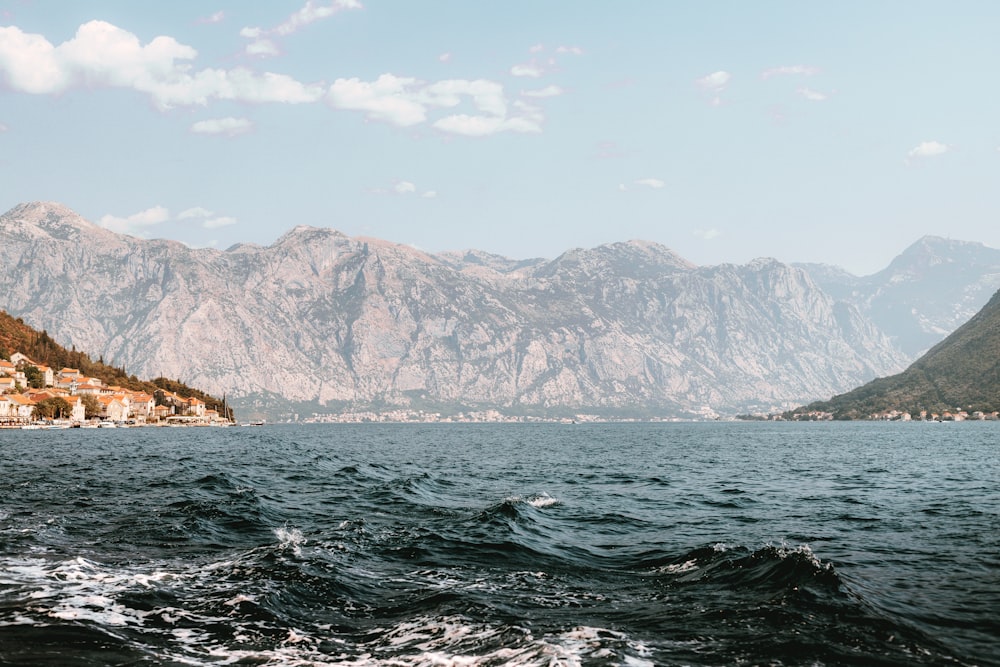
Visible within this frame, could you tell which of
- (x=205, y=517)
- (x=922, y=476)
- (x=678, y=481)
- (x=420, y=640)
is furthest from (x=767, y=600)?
(x=922, y=476)

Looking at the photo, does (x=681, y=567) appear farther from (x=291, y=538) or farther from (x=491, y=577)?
(x=291, y=538)

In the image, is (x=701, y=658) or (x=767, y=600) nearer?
(x=701, y=658)

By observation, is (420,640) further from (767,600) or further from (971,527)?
(971,527)

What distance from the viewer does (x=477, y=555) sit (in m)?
26.9

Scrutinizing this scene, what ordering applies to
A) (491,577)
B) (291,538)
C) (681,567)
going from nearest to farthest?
(491,577) < (681,567) < (291,538)

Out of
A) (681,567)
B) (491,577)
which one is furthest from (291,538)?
(681,567)

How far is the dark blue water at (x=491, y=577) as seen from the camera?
15.6 m

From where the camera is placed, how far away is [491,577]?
23.1m

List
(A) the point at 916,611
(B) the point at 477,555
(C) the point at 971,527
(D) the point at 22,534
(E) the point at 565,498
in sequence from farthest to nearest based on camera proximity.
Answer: (E) the point at 565,498
(C) the point at 971,527
(D) the point at 22,534
(B) the point at 477,555
(A) the point at 916,611

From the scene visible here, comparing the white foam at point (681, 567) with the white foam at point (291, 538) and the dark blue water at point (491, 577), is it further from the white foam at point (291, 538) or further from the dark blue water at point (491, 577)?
the white foam at point (291, 538)

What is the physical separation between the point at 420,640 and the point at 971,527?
28.2 metres

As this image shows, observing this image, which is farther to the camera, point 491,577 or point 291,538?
point 291,538

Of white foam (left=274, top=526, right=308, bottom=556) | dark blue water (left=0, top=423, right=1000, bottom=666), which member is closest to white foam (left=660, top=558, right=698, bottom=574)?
dark blue water (left=0, top=423, right=1000, bottom=666)

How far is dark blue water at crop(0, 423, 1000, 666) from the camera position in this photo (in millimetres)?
15633
